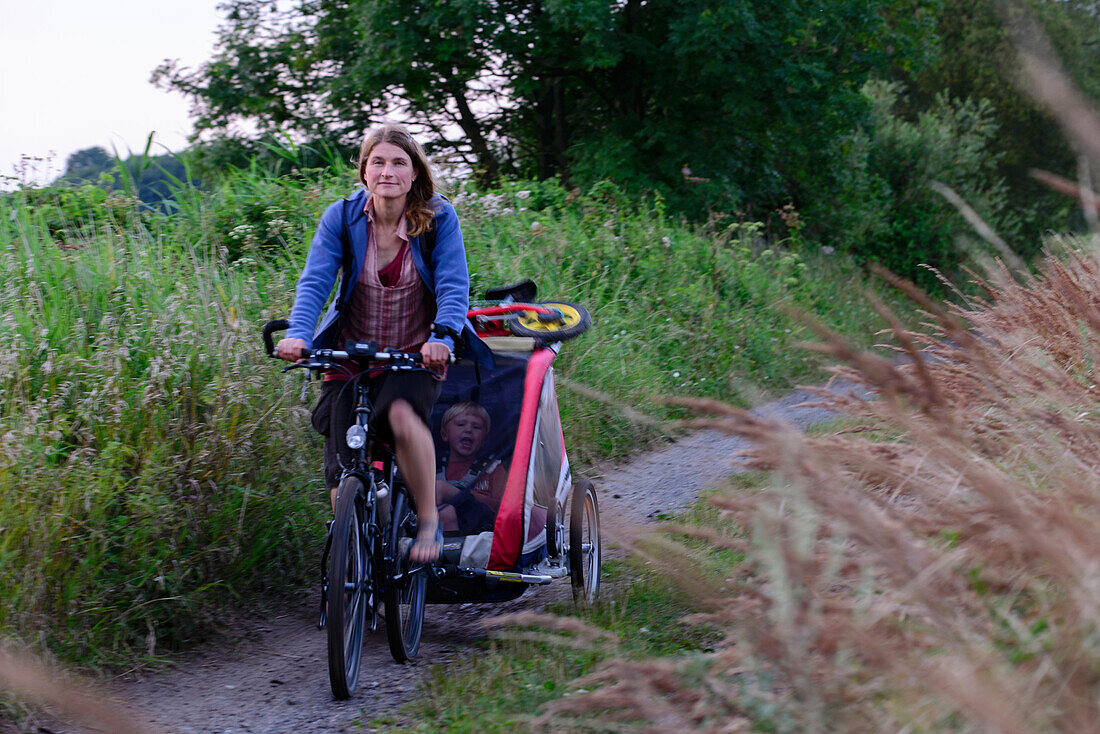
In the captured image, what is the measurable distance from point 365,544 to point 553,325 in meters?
1.36

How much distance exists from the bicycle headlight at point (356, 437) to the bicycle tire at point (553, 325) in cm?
105

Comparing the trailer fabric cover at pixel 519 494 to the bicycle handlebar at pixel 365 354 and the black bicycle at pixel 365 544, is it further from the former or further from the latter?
the bicycle handlebar at pixel 365 354

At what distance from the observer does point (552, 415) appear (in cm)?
443

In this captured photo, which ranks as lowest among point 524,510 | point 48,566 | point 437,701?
point 437,701

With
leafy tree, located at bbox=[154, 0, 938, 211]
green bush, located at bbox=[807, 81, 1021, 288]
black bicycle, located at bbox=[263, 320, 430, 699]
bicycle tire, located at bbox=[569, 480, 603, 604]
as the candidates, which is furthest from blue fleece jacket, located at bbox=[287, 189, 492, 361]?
green bush, located at bbox=[807, 81, 1021, 288]

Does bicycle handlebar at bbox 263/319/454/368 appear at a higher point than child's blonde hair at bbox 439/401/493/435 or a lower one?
higher

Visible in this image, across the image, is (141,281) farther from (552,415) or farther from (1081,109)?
(1081,109)

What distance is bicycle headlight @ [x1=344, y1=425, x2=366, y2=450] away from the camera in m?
3.52

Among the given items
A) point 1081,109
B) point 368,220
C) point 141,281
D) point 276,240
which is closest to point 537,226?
point 276,240

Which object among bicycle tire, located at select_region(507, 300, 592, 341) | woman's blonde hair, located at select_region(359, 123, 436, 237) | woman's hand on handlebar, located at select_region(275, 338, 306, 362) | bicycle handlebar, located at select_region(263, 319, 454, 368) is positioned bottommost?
bicycle tire, located at select_region(507, 300, 592, 341)

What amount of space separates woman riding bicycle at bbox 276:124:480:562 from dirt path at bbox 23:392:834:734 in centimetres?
54

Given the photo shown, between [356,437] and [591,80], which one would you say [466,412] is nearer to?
[356,437]

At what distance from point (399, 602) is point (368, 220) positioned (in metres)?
1.46

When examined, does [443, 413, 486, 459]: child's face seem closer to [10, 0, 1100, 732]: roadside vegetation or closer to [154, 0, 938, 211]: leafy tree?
[10, 0, 1100, 732]: roadside vegetation
